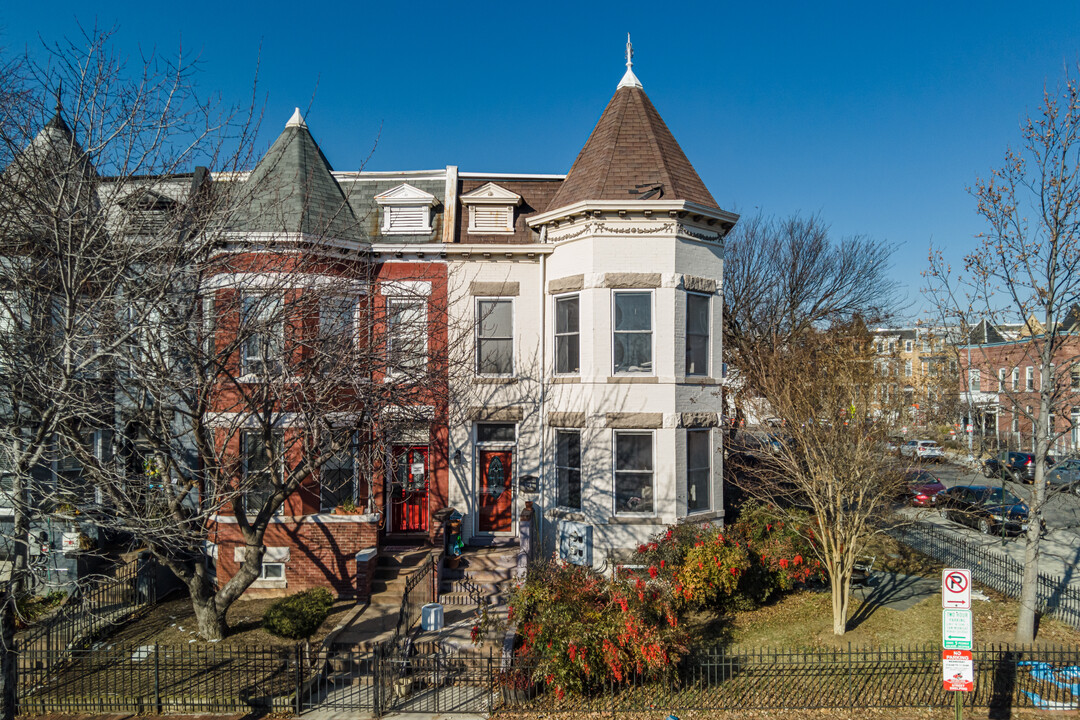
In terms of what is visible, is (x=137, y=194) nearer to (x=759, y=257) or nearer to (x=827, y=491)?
(x=827, y=491)

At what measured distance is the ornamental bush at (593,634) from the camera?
8.73 m

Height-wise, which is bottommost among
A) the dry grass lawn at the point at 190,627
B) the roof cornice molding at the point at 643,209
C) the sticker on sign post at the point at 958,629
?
the dry grass lawn at the point at 190,627

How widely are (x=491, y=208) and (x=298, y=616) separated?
35.1 feet

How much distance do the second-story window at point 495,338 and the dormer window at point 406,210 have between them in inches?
107

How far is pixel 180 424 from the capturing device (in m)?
14.7

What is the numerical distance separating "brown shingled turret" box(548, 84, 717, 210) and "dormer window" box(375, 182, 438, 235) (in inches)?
133

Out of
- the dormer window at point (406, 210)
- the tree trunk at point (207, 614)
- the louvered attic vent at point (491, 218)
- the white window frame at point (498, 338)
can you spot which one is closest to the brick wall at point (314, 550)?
the tree trunk at point (207, 614)

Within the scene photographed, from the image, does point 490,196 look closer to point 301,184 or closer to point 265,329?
point 301,184

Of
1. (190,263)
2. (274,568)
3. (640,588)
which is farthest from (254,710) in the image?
(190,263)

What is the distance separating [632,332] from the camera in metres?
14.3

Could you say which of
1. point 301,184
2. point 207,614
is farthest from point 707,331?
point 207,614

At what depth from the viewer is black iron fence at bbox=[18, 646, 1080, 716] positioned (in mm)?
9000

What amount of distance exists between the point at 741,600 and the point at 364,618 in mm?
7416

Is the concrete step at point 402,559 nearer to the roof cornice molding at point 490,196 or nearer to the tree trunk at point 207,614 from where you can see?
the tree trunk at point 207,614
